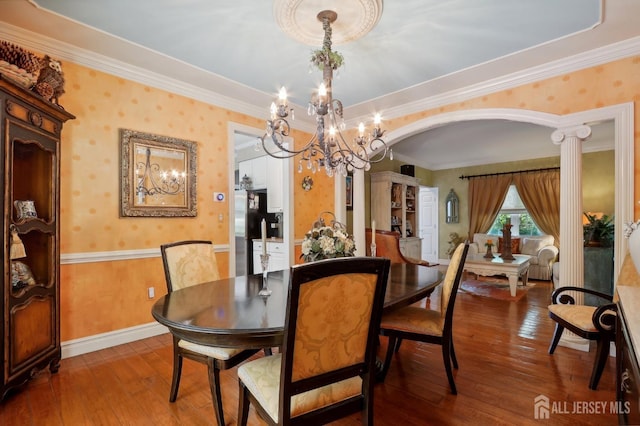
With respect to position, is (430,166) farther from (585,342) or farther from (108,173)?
(108,173)

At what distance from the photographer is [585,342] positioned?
2592 mm

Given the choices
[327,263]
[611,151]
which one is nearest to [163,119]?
[327,263]

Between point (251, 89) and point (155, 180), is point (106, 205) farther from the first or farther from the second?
point (251, 89)

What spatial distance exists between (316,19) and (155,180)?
209cm

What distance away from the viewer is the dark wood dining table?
1199mm

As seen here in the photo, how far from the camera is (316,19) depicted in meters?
2.03

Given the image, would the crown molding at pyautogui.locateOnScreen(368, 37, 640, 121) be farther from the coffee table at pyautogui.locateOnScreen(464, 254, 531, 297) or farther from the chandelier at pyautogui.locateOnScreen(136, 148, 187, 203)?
the coffee table at pyautogui.locateOnScreen(464, 254, 531, 297)

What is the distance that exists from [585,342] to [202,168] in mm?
3988

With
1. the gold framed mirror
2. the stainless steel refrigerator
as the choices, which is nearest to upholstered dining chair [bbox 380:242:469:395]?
the gold framed mirror

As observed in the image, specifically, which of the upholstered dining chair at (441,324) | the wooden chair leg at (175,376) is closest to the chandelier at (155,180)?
the wooden chair leg at (175,376)

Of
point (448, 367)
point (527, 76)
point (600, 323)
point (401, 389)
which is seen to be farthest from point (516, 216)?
point (401, 389)

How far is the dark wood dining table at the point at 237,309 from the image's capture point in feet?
3.93

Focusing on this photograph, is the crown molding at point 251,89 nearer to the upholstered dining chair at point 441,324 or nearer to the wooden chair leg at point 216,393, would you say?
the upholstered dining chair at point 441,324

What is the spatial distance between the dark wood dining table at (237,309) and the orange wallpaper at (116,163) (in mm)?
1372
